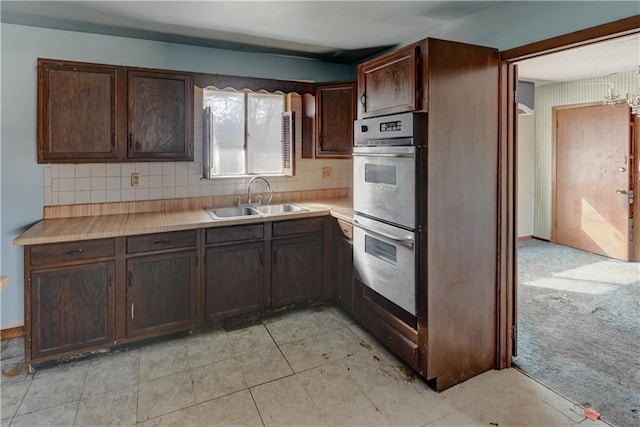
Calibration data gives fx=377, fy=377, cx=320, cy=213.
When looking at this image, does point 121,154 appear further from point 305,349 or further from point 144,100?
point 305,349

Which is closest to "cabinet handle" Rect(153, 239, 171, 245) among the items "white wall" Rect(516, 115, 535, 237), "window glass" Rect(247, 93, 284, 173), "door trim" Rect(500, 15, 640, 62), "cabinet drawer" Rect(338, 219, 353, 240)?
"window glass" Rect(247, 93, 284, 173)

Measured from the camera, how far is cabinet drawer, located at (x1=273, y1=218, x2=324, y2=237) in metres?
3.12

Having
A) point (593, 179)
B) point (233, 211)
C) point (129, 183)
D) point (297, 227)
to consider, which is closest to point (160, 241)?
point (129, 183)

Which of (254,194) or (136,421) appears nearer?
(136,421)

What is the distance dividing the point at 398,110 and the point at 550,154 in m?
4.43

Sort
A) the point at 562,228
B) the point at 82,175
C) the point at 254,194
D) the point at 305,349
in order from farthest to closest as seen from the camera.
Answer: the point at 562,228 → the point at 254,194 → the point at 82,175 → the point at 305,349

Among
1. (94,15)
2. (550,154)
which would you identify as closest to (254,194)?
(94,15)

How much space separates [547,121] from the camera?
18.1 feet

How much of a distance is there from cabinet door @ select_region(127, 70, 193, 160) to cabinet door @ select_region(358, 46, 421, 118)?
1395 mm

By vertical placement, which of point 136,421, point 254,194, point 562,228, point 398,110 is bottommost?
point 136,421

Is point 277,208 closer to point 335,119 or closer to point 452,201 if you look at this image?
point 335,119

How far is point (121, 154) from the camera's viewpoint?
9.22 ft

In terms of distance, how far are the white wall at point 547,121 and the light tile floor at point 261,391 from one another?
13.4 ft

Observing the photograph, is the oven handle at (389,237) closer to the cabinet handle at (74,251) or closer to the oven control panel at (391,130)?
the oven control panel at (391,130)
